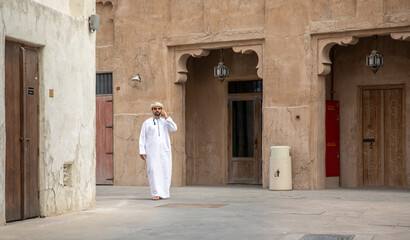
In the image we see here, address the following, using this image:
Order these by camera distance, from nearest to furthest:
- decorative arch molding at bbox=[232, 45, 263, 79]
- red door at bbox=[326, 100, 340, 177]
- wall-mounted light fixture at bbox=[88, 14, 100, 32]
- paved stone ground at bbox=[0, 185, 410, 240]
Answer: paved stone ground at bbox=[0, 185, 410, 240], wall-mounted light fixture at bbox=[88, 14, 100, 32], decorative arch molding at bbox=[232, 45, 263, 79], red door at bbox=[326, 100, 340, 177]

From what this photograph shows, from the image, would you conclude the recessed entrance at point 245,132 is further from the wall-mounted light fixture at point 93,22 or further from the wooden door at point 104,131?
the wall-mounted light fixture at point 93,22

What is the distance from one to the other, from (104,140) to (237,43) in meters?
4.58

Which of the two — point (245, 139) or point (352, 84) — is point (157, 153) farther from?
point (352, 84)

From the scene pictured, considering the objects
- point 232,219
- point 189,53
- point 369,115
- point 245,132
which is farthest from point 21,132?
point 369,115

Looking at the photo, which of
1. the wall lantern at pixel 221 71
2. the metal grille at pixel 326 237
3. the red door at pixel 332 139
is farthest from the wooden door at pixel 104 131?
the metal grille at pixel 326 237

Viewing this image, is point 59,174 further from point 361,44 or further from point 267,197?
point 361,44

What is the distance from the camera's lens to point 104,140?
19109mm

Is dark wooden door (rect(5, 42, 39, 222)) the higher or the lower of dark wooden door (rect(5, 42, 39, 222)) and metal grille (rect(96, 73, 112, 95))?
the lower

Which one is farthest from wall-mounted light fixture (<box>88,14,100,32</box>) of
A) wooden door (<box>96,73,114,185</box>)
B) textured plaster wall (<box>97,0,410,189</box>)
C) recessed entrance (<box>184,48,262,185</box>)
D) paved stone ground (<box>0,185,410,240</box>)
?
recessed entrance (<box>184,48,262,185</box>)

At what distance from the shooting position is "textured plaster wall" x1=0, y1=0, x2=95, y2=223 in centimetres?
989

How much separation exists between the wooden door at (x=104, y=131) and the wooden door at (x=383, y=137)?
6.58 meters

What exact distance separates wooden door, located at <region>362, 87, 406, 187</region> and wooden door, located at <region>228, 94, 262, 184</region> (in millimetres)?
2798

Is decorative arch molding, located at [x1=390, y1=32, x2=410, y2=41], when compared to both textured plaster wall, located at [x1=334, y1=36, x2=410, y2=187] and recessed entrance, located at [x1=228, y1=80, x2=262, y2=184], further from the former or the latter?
recessed entrance, located at [x1=228, y1=80, x2=262, y2=184]

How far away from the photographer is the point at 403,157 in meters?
17.3
